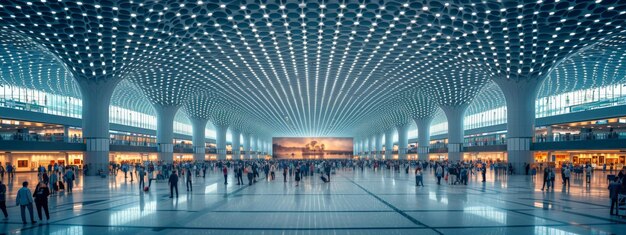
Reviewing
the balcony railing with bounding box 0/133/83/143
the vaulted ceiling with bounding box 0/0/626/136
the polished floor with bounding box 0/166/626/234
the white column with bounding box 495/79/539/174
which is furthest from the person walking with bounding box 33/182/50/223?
the white column with bounding box 495/79/539/174

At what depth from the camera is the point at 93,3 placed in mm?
27312

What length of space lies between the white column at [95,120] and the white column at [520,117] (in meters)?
30.5

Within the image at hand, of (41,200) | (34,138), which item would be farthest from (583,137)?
(34,138)

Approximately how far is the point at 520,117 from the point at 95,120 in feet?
108

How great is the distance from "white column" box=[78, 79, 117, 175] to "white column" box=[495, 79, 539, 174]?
3049 centimetres

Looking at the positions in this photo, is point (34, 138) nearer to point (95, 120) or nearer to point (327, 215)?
point (95, 120)

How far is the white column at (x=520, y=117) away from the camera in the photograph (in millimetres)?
38406

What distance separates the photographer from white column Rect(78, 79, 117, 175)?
37.7 m

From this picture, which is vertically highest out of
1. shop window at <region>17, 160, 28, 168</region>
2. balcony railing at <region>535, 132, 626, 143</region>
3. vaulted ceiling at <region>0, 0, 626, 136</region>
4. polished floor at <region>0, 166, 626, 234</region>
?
vaulted ceiling at <region>0, 0, 626, 136</region>

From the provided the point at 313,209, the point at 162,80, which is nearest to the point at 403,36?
the point at 313,209

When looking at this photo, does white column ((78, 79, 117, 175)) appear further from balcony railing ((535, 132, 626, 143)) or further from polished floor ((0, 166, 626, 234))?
balcony railing ((535, 132, 626, 143))

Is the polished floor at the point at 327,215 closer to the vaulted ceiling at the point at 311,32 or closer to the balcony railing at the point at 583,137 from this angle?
the vaulted ceiling at the point at 311,32

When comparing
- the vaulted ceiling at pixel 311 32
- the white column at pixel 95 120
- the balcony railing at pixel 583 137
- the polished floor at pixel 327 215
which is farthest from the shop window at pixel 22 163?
the balcony railing at pixel 583 137

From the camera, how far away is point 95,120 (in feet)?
126
